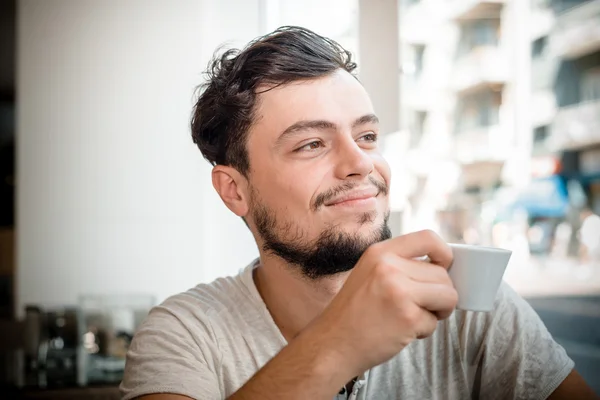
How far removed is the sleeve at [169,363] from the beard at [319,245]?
0.24 metres

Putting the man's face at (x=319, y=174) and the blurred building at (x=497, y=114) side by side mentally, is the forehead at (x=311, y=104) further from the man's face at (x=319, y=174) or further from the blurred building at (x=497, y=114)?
the blurred building at (x=497, y=114)

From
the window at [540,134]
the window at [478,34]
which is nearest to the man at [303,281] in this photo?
the window at [540,134]

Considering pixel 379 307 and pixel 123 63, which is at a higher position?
pixel 123 63

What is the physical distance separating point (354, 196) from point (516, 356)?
0.44 metres

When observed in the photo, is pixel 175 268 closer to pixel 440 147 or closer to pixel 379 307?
pixel 440 147

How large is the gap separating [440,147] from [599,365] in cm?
144

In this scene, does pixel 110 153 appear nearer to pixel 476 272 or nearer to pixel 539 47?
pixel 539 47

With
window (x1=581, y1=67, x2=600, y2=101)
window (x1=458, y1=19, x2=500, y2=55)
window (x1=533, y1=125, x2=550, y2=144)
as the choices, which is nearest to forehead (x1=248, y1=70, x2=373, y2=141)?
window (x1=581, y1=67, x2=600, y2=101)

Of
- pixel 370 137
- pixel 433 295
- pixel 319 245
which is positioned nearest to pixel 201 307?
pixel 319 245

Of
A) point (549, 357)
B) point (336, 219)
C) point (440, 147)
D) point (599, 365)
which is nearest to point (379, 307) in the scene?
point (336, 219)

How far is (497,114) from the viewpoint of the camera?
7.82 ft

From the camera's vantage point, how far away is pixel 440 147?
2.78m

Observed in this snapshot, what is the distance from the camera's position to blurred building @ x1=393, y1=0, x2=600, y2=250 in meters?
1.78

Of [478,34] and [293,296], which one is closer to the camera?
[293,296]
